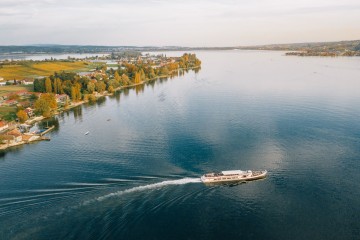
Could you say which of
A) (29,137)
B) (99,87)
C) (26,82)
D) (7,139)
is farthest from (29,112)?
(26,82)

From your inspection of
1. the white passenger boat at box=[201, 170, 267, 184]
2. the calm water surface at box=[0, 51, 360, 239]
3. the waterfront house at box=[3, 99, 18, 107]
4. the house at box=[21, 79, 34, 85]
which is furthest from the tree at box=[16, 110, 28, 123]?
the house at box=[21, 79, 34, 85]

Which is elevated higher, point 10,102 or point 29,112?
point 10,102

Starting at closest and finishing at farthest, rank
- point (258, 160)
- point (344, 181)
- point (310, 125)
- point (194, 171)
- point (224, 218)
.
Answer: point (224, 218), point (344, 181), point (194, 171), point (258, 160), point (310, 125)

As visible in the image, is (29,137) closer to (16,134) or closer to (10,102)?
(16,134)

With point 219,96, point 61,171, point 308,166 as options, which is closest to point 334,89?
point 219,96

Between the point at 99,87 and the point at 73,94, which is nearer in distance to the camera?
the point at 73,94

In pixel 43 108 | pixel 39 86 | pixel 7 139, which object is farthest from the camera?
pixel 39 86

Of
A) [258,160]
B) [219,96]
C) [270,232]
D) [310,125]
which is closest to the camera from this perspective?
[270,232]

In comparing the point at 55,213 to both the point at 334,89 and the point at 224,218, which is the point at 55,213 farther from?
the point at 334,89
